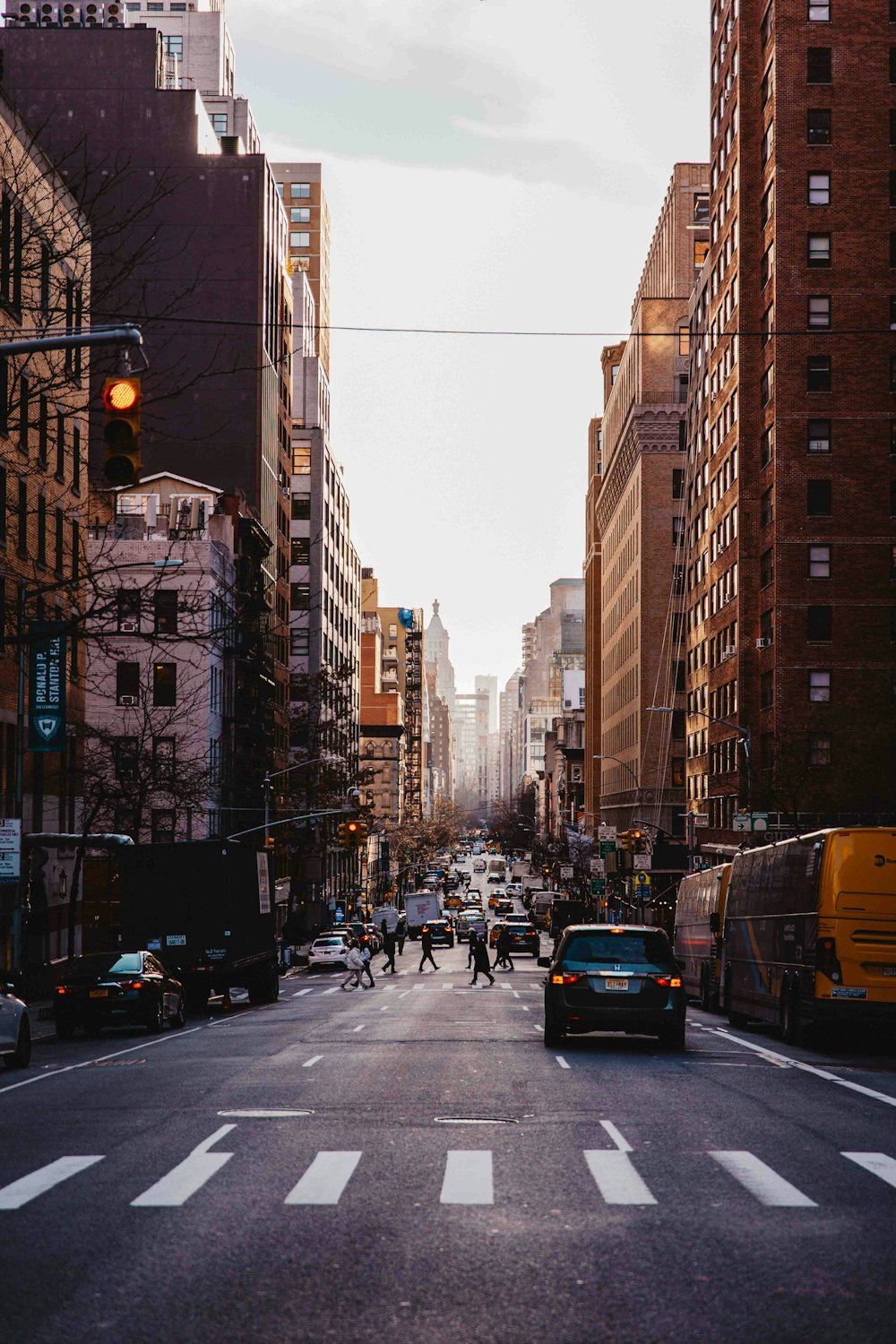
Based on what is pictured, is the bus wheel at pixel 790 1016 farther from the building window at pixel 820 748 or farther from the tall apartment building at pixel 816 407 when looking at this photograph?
the building window at pixel 820 748

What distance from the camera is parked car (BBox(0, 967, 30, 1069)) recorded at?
74.7ft

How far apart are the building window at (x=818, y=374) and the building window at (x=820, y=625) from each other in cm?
956

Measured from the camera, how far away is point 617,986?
24.0 metres

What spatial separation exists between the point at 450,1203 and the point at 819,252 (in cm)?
6820

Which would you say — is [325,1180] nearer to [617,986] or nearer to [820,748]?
[617,986]

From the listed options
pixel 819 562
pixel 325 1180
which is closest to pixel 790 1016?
pixel 325 1180

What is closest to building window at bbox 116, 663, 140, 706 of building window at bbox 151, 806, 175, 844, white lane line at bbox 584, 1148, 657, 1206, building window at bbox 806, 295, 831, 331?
building window at bbox 151, 806, 175, 844

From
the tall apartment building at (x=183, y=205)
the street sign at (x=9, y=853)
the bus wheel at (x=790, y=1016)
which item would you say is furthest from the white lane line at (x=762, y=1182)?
the tall apartment building at (x=183, y=205)

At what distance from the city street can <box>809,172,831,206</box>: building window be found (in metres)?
58.8

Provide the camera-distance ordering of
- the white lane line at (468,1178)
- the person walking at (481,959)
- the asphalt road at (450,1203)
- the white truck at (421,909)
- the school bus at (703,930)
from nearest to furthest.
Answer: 1. the asphalt road at (450,1203)
2. the white lane line at (468,1178)
3. the school bus at (703,930)
4. the person walking at (481,959)
5. the white truck at (421,909)

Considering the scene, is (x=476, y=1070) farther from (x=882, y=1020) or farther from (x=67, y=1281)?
(x=67, y=1281)

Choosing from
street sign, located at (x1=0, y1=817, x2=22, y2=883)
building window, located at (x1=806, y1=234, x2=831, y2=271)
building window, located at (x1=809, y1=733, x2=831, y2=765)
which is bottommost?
street sign, located at (x1=0, y1=817, x2=22, y2=883)

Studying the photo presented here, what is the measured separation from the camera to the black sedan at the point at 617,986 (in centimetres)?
2403

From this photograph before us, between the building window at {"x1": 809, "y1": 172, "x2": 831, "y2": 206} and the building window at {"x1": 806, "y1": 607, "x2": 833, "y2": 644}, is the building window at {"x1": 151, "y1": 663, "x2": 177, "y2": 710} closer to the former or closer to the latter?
the building window at {"x1": 806, "y1": 607, "x2": 833, "y2": 644}
